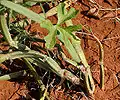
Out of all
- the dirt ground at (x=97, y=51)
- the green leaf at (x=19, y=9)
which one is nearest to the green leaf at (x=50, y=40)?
the green leaf at (x=19, y=9)

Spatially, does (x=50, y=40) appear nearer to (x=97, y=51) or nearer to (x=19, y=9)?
(x=19, y=9)

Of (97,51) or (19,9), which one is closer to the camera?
(19,9)

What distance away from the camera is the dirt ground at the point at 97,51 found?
1.85m

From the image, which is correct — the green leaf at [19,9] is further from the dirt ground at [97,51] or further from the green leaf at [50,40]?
the dirt ground at [97,51]

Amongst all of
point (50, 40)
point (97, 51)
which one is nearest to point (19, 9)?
point (50, 40)

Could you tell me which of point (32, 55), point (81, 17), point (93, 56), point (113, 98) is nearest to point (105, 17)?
point (81, 17)

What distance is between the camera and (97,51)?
1.98 m

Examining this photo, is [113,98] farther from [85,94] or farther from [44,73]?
[44,73]

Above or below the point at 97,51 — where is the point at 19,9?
above

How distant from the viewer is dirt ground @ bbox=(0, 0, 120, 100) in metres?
1.85

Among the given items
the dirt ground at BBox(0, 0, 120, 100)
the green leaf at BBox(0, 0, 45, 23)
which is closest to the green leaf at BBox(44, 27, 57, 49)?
the green leaf at BBox(0, 0, 45, 23)

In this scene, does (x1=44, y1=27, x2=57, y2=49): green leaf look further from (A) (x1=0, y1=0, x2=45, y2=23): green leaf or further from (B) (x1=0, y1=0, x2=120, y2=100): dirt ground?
(B) (x1=0, y1=0, x2=120, y2=100): dirt ground

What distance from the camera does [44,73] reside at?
1.89 meters

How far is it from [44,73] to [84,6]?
0.59 m
